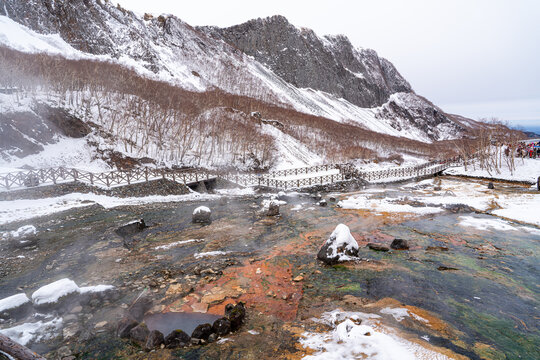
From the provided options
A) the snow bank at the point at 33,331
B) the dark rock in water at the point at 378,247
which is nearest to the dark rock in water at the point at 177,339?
the snow bank at the point at 33,331

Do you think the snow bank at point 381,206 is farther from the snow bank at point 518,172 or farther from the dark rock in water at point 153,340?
the snow bank at point 518,172

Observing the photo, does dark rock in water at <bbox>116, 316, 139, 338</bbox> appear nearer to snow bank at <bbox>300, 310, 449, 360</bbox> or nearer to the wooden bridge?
snow bank at <bbox>300, 310, 449, 360</bbox>

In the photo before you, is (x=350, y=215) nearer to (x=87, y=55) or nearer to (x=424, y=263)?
(x=424, y=263)

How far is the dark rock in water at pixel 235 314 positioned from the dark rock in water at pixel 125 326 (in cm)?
249

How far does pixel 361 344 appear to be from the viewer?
6.39 meters

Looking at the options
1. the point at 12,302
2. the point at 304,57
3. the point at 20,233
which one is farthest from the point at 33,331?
the point at 304,57

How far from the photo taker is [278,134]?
186ft

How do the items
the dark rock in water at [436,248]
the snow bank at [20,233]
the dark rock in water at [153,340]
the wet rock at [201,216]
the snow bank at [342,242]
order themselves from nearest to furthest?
1. the dark rock in water at [153,340]
2. the snow bank at [342,242]
3. the dark rock in water at [436,248]
4. the snow bank at [20,233]
5. the wet rock at [201,216]

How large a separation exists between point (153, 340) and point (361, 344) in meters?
5.08

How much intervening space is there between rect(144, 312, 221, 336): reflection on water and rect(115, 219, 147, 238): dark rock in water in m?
8.51

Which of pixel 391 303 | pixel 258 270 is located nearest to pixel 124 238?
pixel 258 270

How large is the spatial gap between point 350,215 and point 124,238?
48.6 ft

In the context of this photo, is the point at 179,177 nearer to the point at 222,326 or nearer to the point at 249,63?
the point at 222,326

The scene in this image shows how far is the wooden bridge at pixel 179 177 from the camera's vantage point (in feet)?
70.3
